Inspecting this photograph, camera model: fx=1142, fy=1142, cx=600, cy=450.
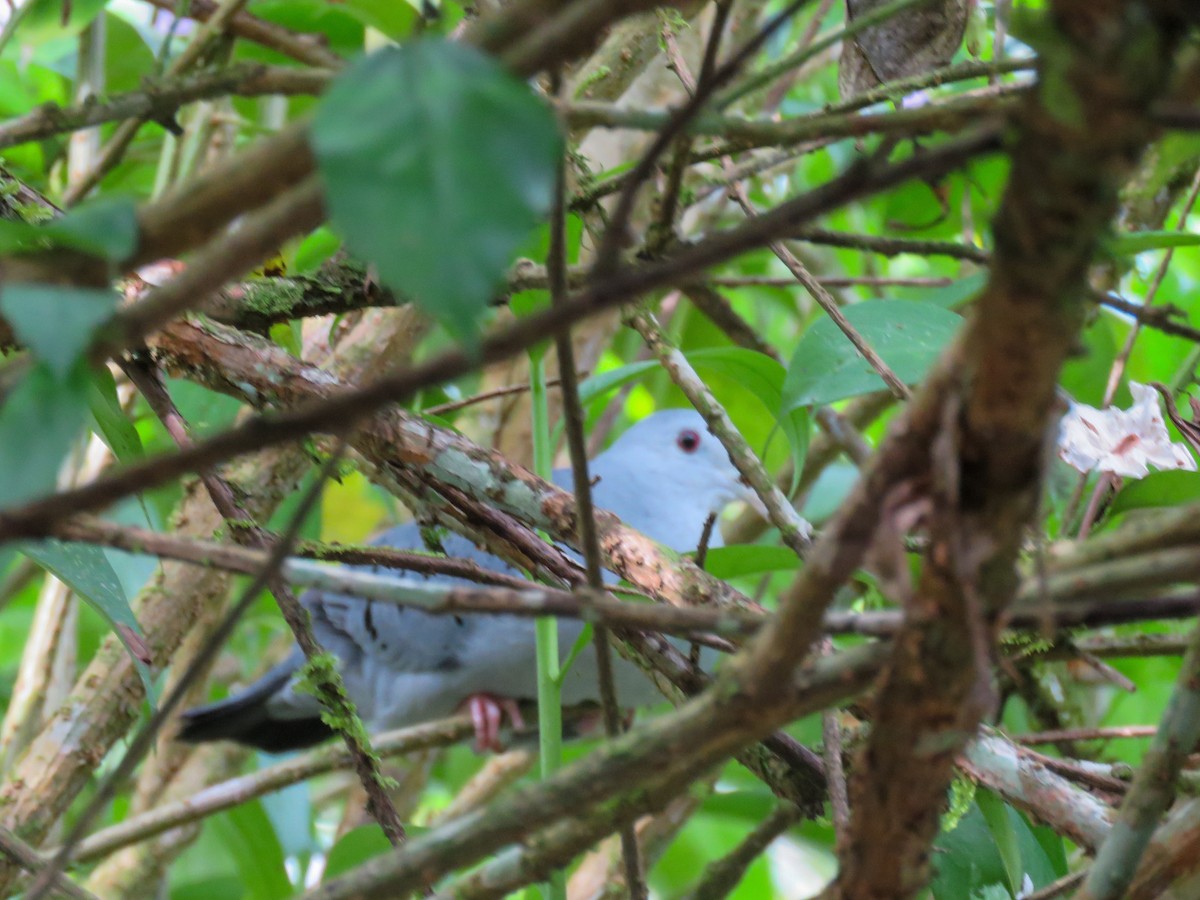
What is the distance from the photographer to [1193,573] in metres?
0.31

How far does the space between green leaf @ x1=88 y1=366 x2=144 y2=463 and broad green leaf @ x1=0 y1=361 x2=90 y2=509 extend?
0.30 m

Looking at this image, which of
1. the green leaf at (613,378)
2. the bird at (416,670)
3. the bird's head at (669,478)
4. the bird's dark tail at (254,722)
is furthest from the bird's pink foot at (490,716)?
the green leaf at (613,378)

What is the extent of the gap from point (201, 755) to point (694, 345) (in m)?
0.91

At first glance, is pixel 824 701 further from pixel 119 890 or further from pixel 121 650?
pixel 119 890

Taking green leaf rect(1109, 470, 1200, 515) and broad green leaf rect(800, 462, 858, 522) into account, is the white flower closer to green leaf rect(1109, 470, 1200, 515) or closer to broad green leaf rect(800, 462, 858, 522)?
green leaf rect(1109, 470, 1200, 515)

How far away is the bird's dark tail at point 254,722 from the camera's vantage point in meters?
1.42

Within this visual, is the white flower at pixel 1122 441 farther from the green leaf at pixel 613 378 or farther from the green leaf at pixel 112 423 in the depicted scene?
the green leaf at pixel 112 423

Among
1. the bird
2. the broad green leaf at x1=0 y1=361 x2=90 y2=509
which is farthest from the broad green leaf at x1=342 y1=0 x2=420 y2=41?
the broad green leaf at x1=0 y1=361 x2=90 y2=509

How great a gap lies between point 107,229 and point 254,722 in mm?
1293

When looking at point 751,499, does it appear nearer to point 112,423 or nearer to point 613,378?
point 613,378

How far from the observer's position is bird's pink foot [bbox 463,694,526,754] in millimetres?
1437

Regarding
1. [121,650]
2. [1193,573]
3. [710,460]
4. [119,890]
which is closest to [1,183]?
[121,650]

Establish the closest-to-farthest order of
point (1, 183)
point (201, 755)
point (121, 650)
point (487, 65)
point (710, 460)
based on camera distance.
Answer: point (487, 65) < point (1, 183) < point (121, 650) < point (201, 755) < point (710, 460)

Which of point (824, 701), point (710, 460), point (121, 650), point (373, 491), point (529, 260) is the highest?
point (710, 460)
